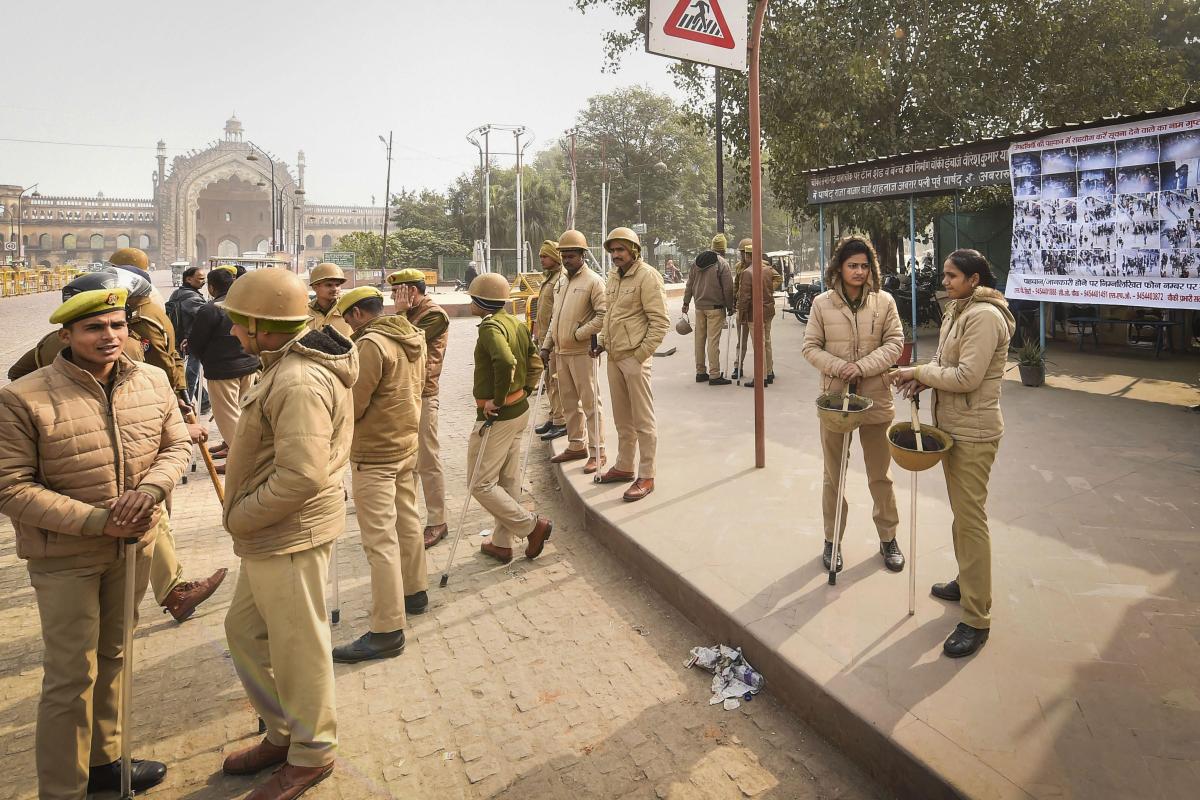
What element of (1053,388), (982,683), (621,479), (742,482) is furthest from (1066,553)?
(1053,388)

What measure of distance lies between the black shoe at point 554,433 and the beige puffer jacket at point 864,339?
420cm

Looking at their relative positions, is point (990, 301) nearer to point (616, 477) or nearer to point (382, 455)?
point (382, 455)

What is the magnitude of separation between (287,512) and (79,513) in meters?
0.69

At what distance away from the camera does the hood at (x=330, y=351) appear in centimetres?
265

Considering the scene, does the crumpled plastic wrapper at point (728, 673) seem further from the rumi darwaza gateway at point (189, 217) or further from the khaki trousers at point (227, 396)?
the rumi darwaza gateway at point (189, 217)

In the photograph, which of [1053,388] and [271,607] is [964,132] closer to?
[1053,388]

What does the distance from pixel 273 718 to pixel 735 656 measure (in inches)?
81.2

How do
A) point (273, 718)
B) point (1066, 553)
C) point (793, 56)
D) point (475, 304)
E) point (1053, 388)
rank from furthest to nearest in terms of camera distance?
point (793, 56) → point (1053, 388) → point (475, 304) → point (1066, 553) → point (273, 718)

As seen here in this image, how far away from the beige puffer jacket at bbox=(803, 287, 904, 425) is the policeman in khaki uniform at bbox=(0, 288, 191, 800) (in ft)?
10.8

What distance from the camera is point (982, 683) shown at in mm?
3020

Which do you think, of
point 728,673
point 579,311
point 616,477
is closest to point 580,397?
point 579,311

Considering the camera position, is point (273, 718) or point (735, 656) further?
point (735, 656)

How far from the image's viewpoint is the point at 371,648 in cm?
368

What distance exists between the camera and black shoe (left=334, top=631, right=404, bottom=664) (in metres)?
3.65
